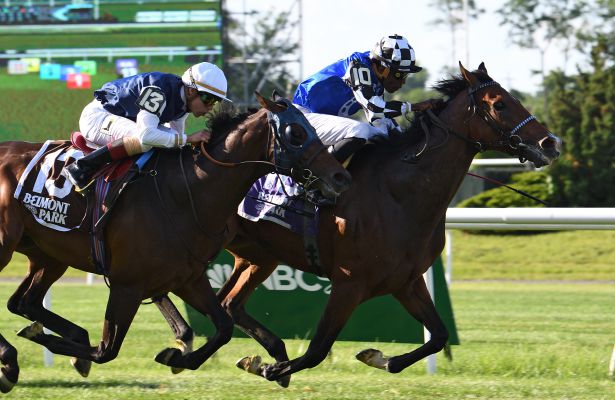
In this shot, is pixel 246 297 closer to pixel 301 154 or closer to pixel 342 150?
pixel 342 150

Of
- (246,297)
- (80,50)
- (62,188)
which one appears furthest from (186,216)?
(80,50)

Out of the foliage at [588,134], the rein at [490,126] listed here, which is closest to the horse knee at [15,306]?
the rein at [490,126]

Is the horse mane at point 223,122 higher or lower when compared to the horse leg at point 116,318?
higher

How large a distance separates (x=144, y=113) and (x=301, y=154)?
938mm

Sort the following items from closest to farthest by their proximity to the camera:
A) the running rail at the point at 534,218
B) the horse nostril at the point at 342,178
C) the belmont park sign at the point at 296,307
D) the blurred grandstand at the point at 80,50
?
the horse nostril at the point at 342,178 < the running rail at the point at 534,218 < the belmont park sign at the point at 296,307 < the blurred grandstand at the point at 80,50

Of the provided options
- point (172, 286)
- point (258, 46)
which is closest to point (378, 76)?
point (172, 286)

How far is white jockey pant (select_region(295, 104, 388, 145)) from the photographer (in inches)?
271

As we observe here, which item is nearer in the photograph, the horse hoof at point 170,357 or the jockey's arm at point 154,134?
the jockey's arm at point 154,134

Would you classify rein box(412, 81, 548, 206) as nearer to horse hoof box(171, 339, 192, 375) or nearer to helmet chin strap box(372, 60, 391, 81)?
helmet chin strap box(372, 60, 391, 81)

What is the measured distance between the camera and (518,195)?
70.6ft

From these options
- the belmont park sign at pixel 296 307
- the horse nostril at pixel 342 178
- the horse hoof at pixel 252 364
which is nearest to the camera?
the horse nostril at pixel 342 178

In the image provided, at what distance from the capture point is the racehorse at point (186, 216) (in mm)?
6195

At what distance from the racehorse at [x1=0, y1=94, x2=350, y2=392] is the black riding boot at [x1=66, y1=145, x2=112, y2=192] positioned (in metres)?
0.22

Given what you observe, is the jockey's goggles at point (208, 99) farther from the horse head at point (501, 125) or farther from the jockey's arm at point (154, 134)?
the horse head at point (501, 125)
